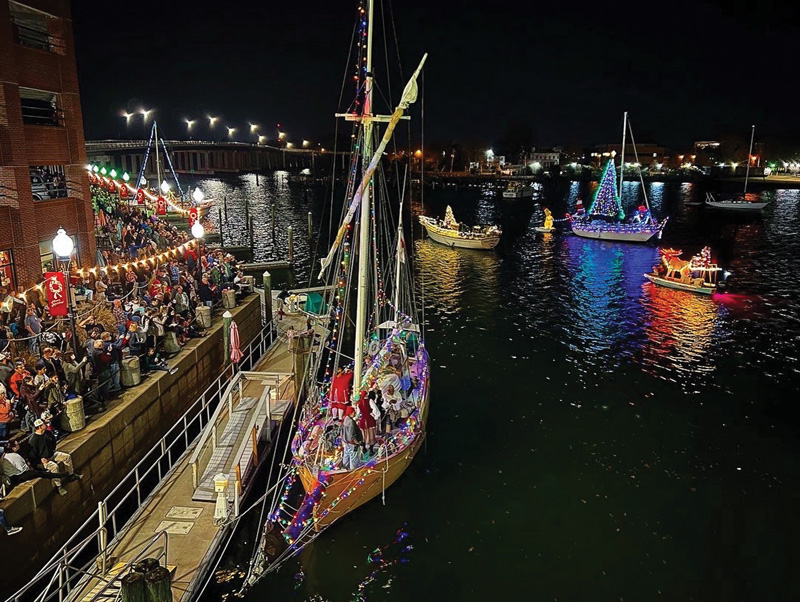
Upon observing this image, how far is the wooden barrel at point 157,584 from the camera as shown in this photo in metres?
10.9

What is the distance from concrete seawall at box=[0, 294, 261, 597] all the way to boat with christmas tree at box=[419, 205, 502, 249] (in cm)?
4349

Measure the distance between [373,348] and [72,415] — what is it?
1045 cm

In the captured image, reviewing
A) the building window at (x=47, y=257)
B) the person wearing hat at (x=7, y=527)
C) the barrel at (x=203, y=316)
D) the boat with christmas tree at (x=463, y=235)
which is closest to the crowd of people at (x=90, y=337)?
the barrel at (x=203, y=316)

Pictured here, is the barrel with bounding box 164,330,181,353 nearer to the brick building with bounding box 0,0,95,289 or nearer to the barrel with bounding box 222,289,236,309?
the barrel with bounding box 222,289,236,309

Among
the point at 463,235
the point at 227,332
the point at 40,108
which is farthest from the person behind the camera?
the point at 463,235

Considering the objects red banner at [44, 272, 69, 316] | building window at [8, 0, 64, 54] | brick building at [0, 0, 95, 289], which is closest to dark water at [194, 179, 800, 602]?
red banner at [44, 272, 69, 316]

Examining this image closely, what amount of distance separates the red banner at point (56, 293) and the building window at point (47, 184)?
29.4 ft

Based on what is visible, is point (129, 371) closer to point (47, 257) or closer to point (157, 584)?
point (157, 584)

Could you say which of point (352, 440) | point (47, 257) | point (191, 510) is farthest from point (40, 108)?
point (352, 440)

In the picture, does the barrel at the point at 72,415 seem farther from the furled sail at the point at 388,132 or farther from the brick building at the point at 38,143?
the brick building at the point at 38,143

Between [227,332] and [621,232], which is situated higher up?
[227,332]

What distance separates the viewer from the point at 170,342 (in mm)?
20812

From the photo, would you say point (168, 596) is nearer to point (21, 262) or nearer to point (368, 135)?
point (368, 135)

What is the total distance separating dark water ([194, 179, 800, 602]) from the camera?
1584 cm
